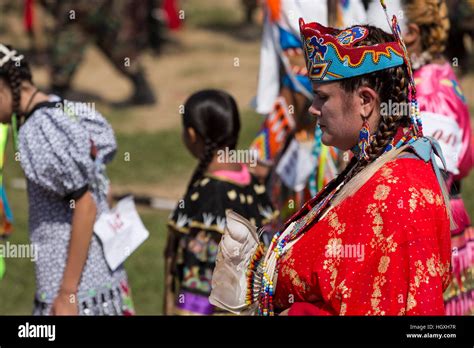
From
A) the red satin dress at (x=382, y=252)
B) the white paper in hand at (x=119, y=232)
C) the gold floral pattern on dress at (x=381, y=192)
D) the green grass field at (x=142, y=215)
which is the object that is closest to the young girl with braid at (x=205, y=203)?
the white paper in hand at (x=119, y=232)

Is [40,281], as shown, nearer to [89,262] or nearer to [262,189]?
[89,262]

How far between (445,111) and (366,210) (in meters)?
1.65

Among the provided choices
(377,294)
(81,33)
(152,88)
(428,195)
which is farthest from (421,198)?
(152,88)

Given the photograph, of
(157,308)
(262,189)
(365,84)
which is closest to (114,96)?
(157,308)

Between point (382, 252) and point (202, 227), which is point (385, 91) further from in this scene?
point (202, 227)

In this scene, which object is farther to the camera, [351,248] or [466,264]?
[466,264]

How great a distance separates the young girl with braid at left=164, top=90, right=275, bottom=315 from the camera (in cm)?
395

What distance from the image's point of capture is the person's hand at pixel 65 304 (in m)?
3.78

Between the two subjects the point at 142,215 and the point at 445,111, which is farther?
the point at 142,215

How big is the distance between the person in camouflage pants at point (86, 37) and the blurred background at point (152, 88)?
0.10 feet

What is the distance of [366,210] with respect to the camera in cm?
243

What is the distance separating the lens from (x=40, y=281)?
12.9ft

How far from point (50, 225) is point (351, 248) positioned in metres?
1.71

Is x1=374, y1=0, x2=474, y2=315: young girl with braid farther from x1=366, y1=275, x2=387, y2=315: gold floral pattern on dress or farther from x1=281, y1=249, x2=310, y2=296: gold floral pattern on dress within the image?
x1=366, y1=275, x2=387, y2=315: gold floral pattern on dress
